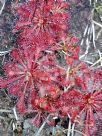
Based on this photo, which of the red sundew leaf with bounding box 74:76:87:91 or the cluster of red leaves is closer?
the cluster of red leaves

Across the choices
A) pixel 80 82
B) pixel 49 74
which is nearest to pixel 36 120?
pixel 49 74

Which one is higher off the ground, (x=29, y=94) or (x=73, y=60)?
(x=73, y=60)

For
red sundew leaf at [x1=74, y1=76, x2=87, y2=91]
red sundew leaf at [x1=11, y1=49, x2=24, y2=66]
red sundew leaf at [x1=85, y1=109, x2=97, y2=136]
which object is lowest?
red sundew leaf at [x1=85, y1=109, x2=97, y2=136]

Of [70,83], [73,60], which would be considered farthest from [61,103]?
[73,60]

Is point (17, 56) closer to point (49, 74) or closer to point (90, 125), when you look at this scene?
point (49, 74)

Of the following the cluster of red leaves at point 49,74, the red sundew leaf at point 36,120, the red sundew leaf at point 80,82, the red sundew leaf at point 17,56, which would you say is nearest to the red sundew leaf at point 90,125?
the cluster of red leaves at point 49,74

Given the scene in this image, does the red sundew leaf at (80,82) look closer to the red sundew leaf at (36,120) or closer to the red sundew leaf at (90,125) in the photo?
the red sundew leaf at (90,125)

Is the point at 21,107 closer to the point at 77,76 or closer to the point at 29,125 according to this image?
the point at 29,125

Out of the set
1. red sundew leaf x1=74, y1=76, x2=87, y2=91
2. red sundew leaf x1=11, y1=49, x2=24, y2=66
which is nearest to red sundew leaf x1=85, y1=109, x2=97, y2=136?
red sundew leaf x1=74, y1=76, x2=87, y2=91

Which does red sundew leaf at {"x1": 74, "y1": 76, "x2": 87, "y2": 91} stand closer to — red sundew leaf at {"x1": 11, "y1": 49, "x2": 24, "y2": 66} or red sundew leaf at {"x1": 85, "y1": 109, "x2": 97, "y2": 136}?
red sundew leaf at {"x1": 85, "y1": 109, "x2": 97, "y2": 136}

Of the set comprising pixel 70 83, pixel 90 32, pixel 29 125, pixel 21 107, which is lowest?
pixel 29 125
